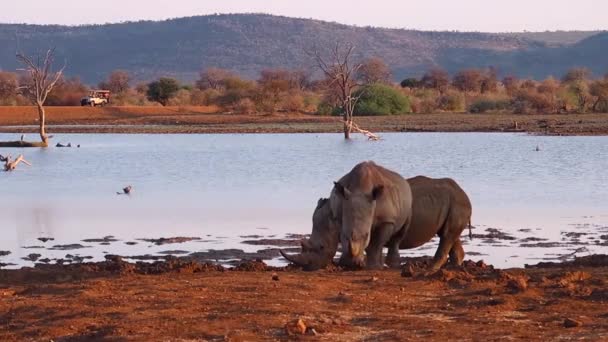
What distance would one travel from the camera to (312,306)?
9828 mm

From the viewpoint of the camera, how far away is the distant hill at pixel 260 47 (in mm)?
163250

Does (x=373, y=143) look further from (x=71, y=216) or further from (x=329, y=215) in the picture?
(x=329, y=215)

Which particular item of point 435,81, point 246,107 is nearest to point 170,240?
point 246,107

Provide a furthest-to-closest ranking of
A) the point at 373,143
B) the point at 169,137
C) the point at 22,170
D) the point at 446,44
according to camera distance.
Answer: the point at 446,44
the point at 169,137
the point at 373,143
the point at 22,170

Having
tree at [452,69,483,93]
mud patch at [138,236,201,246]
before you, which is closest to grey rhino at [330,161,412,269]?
mud patch at [138,236,201,246]

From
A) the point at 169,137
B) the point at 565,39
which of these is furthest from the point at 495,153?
the point at 565,39

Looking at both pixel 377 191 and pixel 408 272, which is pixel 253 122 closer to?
pixel 377 191

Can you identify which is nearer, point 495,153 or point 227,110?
point 495,153

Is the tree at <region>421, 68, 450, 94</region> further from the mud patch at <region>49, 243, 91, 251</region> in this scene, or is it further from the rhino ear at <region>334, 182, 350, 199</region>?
the rhino ear at <region>334, 182, 350, 199</region>

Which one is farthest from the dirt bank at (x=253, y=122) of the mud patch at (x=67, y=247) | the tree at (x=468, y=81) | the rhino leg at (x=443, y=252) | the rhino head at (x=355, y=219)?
the rhino head at (x=355, y=219)

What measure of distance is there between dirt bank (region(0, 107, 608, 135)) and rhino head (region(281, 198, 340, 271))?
4248 cm

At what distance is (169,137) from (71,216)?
3611cm

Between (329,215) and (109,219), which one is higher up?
(329,215)

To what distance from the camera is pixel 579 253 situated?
15984 millimetres
